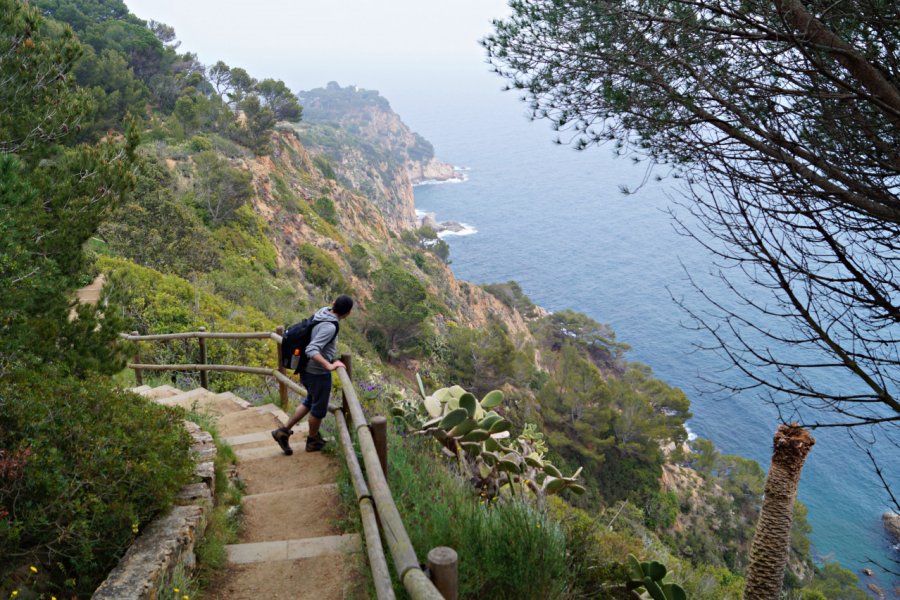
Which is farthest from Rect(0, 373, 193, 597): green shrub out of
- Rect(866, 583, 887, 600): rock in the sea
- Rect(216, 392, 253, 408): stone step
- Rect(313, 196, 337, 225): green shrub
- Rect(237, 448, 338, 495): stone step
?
Rect(866, 583, 887, 600): rock in the sea

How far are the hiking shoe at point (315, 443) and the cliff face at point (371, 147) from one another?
57167 millimetres

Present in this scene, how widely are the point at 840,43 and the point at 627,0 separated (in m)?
2.01

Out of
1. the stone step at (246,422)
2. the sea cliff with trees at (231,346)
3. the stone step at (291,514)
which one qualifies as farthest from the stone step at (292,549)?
the stone step at (246,422)

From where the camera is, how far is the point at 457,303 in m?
42.1

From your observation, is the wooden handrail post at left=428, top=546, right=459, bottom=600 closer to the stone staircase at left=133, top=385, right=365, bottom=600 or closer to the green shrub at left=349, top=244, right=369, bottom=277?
the stone staircase at left=133, top=385, right=365, bottom=600

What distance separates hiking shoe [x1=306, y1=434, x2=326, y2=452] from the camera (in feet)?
17.8

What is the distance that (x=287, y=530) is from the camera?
4117 mm

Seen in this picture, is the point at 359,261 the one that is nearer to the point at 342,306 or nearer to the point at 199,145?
the point at 199,145

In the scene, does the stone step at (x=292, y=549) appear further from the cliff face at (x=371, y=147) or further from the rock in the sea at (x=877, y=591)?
the cliff face at (x=371, y=147)

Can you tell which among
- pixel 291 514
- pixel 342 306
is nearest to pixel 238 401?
pixel 342 306

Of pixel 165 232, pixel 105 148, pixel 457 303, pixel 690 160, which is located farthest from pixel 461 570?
pixel 457 303

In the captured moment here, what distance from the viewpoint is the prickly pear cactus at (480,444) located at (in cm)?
508

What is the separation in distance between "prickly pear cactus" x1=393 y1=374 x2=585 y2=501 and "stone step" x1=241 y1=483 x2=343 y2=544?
1.12 metres

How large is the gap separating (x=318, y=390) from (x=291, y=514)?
3.52 ft
